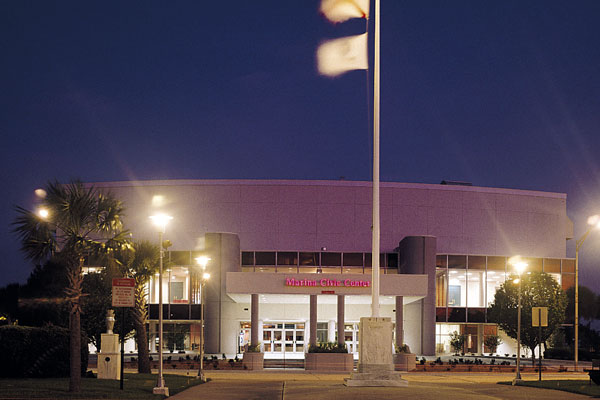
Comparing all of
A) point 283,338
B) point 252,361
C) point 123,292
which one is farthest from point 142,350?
point 283,338

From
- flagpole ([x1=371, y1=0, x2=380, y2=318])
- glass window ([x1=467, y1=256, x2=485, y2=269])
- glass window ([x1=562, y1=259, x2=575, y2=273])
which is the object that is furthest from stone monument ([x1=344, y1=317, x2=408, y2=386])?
glass window ([x1=562, y1=259, x2=575, y2=273])

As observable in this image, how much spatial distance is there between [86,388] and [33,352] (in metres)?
4.51

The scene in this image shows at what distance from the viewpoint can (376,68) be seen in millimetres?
25766

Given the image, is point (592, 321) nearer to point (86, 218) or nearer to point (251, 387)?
point (251, 387)

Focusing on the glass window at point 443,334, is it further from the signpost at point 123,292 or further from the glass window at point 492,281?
the signpost at point 123,292

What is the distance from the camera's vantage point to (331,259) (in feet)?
206

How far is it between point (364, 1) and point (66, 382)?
16.6 metres

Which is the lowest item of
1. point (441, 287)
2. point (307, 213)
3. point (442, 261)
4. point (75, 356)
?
point (75, 356)

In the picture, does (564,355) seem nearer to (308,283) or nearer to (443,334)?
(443,334)

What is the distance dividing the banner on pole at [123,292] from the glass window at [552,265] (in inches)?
1988

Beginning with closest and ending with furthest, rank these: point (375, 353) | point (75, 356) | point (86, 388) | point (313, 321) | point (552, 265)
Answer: point (75, 356)
point (86, 388)
point (375, 353)
point (313, 321)
point (552, 265)

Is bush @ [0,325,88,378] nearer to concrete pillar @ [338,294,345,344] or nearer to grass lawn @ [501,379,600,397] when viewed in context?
grass lawn @ [501,379,600,397]

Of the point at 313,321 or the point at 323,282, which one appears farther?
the point at 313,321

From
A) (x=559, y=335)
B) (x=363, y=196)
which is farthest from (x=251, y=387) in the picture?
(x=559, y=335)
